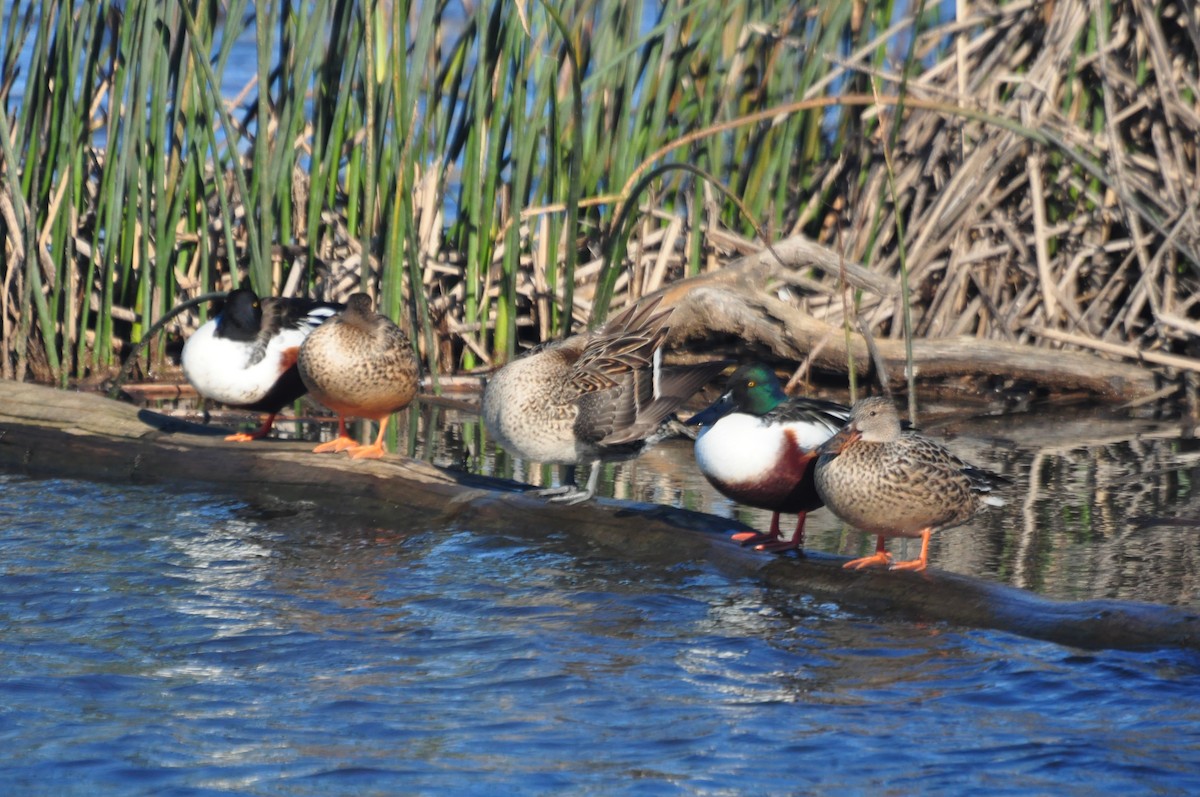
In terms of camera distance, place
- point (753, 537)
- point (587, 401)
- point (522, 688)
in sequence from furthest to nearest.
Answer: point (587, 401)
point (753, 537)
point (522, 688)

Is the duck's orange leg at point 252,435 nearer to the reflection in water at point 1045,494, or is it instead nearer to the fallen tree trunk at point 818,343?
the reflection in water at point 1045,494

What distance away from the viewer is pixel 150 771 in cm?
353

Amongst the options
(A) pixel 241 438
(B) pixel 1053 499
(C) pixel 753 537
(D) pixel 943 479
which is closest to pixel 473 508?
(C) pixel 753 537

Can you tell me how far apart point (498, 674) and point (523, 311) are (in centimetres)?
488

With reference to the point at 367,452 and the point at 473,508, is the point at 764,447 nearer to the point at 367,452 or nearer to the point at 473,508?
the point at 473,508

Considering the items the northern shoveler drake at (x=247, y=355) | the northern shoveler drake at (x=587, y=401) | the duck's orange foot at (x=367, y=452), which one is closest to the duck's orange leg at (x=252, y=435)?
the northern shoveler drake at (x=247, y=355)

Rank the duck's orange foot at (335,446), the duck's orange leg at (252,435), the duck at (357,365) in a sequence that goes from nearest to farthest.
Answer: the duck at (357,365) → the duck's orange foot at (335,446) → the duck's orange leg at (252,435)

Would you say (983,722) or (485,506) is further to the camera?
(485,506)

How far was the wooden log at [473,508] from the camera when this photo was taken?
4.17 meters

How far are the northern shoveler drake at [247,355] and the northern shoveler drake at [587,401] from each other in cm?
109

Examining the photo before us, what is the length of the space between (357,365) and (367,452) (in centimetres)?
35

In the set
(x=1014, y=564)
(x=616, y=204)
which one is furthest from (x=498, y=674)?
(x=616, y=204)

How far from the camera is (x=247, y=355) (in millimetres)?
6055

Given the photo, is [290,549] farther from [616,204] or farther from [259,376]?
[616,204]
